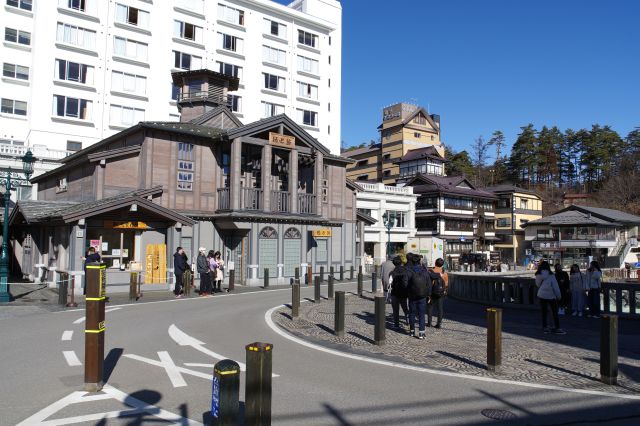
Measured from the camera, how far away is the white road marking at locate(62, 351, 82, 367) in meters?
8.13

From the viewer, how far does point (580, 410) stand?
599 cm

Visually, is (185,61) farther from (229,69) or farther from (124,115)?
(124,115)

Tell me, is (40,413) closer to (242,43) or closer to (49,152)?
(49,152)

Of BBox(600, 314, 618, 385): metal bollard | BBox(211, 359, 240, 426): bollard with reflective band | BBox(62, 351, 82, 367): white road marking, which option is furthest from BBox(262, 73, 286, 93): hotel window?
BBox(211, 359, 240, 426): bollard with reflective band

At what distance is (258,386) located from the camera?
4809 mm

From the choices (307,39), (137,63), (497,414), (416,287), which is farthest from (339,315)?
(307,39)

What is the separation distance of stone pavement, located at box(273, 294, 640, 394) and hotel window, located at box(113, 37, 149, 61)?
3451 centimetres

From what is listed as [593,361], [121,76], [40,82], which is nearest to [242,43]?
[121,76]

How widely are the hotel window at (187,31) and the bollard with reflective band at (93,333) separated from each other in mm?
41714

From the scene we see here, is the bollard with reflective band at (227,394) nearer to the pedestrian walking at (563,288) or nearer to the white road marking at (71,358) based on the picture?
the white road marking at (71,358)

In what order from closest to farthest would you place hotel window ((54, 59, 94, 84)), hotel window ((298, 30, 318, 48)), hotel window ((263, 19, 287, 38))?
hotel window ((54, 59, 94, 84)) < hotel window ((263, 19, 287, 38)) < hotel window ((298, 30, 318, 48))

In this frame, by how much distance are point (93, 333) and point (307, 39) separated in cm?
5071

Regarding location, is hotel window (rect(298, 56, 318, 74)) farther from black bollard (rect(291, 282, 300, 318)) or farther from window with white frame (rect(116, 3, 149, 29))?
black bollard (rect(291, 282, 300, 318))

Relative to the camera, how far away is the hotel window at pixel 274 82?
161ft
